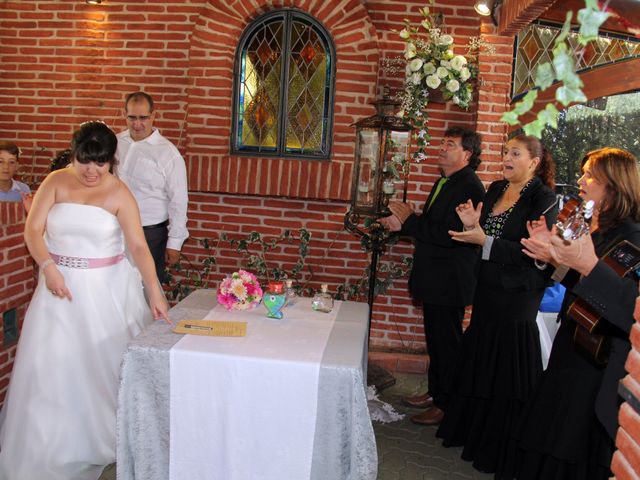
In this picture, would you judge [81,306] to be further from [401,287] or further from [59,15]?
[59,15]

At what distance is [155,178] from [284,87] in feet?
4.55

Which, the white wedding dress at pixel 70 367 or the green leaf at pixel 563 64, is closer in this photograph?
the green leaf at pixel 563 64

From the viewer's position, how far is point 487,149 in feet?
16.4

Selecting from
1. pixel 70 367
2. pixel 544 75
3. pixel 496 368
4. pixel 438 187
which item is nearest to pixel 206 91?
pixel 438 187

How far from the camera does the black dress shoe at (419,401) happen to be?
4.53m

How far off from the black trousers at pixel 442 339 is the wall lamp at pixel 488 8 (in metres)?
2.15

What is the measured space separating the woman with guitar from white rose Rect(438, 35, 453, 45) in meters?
1.97

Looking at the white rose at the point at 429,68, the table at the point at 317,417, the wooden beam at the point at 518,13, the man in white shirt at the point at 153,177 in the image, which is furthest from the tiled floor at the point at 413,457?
the wooden beam at the point at 518,13

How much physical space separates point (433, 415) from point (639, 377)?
2417mm

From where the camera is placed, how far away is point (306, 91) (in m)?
5.32

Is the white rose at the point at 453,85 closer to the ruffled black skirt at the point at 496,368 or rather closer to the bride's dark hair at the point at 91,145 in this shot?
the ruffled black skirt at the point at 496,368

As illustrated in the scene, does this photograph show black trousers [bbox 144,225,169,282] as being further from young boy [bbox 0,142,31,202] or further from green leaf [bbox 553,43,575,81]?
green leaf [bbox 553,43,575,81]

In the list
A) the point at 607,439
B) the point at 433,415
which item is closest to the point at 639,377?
the point at 607,439

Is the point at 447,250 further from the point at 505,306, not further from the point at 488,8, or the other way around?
the point at 488,8
